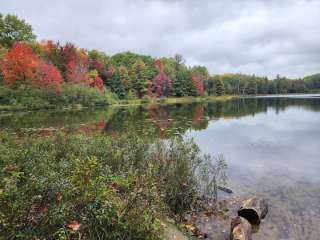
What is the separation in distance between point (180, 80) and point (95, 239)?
239 feet

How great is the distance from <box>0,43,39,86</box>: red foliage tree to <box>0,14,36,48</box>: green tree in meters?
13.6

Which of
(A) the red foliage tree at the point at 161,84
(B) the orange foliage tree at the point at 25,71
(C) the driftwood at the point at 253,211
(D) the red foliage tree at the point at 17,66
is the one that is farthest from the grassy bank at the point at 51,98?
(C) the driftwood at the point at 253,211

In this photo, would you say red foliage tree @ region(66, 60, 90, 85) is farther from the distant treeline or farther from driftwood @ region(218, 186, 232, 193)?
driftwood @ region(218, 186, 232, 193)

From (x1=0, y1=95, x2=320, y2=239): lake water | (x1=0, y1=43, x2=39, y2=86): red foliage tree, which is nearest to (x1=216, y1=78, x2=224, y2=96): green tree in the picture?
(x1=0, y1=43, x2=39, y2=86): red foliage tree

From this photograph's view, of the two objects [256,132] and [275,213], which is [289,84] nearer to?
[256,132]

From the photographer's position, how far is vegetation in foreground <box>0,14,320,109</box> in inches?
1572

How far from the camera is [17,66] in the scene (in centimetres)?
3947

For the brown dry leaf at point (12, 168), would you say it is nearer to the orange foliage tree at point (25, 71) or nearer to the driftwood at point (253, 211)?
the driftwood at point (253, 211)

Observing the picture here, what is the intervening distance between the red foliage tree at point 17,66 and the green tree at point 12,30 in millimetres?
13562

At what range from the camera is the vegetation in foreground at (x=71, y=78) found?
1572 inches

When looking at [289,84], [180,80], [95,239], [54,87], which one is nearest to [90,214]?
[95,239]

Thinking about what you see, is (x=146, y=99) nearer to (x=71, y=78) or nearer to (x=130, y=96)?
(x=130, y=96)

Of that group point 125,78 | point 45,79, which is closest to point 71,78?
point 45,79

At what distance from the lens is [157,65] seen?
3268 inches
